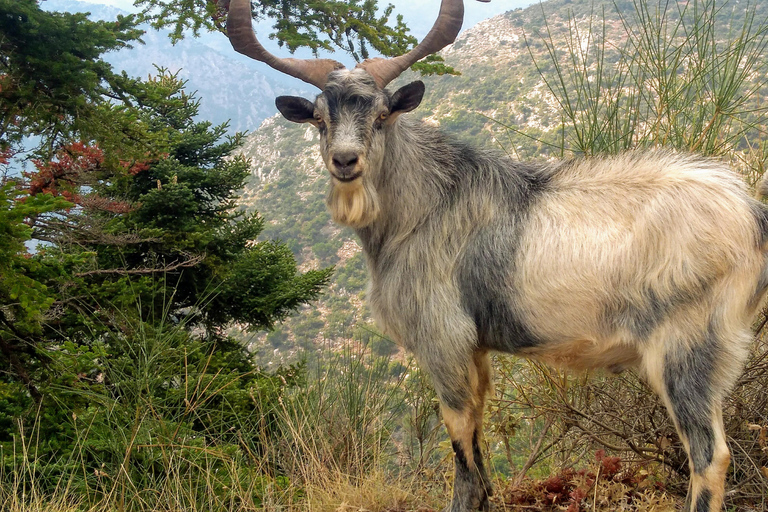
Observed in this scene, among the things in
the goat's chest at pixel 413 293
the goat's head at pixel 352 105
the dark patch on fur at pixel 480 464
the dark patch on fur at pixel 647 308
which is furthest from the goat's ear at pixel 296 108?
the dark patch on fur at pixel 480 464

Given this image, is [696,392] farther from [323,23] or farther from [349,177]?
[323,23]

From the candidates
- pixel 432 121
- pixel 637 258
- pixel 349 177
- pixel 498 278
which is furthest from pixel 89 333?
pixel 432 121

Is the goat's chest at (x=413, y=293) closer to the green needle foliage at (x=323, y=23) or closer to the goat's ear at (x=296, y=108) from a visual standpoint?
the goat's ear at (x=296, y=108)

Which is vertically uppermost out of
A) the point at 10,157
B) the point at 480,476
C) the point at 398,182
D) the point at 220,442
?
the point at 10,157

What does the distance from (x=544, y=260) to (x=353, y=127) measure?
1266 mm

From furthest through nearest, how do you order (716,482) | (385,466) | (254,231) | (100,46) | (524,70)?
(524,70) < (254,231) < (100,46) < (385,466) < (716,482)

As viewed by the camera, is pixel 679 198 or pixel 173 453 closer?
pixel 679 198

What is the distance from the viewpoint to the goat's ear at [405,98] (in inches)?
142

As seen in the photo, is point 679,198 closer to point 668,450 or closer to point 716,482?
point 716,482

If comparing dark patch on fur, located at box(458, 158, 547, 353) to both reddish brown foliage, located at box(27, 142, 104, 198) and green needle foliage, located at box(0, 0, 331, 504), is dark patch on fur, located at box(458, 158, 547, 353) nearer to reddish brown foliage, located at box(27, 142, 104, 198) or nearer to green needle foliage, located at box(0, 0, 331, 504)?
green needle foliage, located at box(0, 0, 331, 504)

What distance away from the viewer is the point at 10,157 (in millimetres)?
5984

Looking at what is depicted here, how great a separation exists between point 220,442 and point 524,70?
25609mm

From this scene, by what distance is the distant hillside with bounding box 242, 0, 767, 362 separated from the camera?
15163 mm

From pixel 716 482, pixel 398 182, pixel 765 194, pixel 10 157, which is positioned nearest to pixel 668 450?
pixel 716 482
